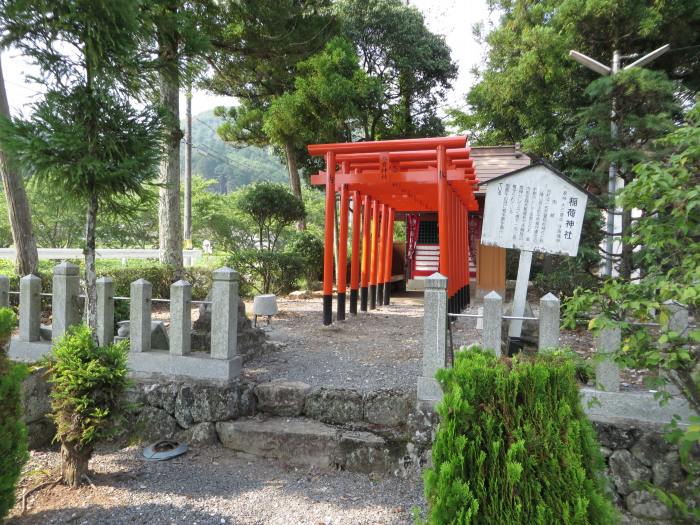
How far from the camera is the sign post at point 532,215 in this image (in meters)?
4.89

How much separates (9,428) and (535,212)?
4.95 m

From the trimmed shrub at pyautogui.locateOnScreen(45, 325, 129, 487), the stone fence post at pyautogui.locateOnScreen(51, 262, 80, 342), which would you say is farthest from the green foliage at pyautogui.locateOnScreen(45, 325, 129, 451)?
the stone fence post at pyautogui.locateOnScreen(51, 262, 80, 342)

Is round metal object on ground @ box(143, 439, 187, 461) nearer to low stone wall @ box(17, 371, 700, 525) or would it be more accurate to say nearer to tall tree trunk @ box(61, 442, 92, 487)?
low stone wall @ box(17, 371, 700, 525)

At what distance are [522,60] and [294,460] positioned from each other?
42.9 ft

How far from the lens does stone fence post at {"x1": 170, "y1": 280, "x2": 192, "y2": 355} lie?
4.64 meters

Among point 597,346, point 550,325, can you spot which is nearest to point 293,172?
point 550,325

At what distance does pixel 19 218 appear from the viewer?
25.1 ft

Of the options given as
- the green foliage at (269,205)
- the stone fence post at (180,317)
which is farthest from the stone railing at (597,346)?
the green foliage at (269,205)

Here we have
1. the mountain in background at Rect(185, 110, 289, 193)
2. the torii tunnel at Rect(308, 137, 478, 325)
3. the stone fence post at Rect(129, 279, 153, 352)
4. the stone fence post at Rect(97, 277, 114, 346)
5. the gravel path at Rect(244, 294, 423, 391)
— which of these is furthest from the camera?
the mountain in background at Rect(185, 110, 289, 193)

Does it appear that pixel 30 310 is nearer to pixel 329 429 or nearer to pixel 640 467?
pixel 329 429

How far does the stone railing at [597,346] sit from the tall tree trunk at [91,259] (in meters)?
3.17

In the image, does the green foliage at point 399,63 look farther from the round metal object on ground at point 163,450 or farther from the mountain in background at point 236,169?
the mountain in background at point 236,169

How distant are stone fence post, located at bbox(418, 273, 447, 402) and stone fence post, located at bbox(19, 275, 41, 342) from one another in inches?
168

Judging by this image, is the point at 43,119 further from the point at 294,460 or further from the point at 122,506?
the point at 294,460
